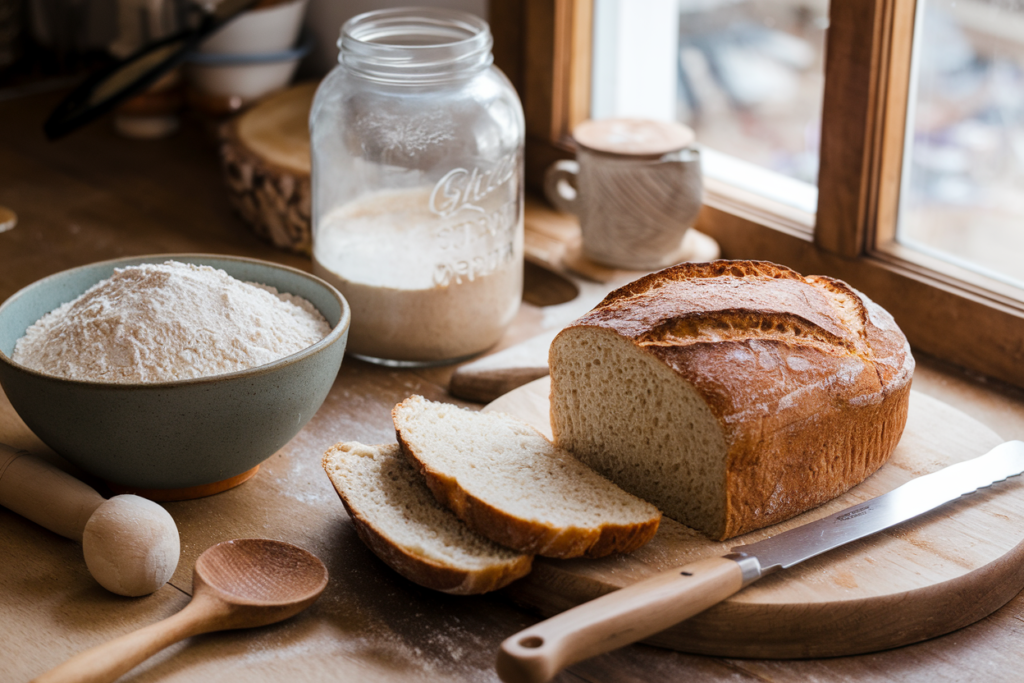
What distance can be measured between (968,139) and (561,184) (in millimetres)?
620

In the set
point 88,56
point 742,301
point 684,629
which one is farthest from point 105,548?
point 88,56

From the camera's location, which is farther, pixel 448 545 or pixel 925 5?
pixel 925 5

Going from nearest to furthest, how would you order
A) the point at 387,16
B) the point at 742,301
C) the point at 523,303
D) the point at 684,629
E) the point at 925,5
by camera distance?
the point at 684,629, the point at 742,301, the point at 925,5, the point at 387,16, the point at 523,303

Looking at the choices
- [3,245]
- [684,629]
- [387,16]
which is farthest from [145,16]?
[684,629]

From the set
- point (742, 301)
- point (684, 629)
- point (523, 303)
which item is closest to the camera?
point (684, 629)

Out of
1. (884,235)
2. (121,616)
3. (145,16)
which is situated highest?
(145,16)

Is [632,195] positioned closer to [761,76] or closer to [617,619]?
[761,76]

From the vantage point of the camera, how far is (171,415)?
0.99 meters

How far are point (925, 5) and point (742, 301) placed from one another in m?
0.57

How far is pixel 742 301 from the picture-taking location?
3.45 ft

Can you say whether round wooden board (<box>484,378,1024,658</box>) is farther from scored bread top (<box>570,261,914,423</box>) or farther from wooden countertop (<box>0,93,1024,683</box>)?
scored bread top (<box>570,261,914,423</box>)

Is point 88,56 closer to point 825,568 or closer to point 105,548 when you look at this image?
point 105,548

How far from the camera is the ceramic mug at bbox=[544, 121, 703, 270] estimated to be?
5.07 feet

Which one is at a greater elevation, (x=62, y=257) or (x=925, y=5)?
(x=925, y=5)
